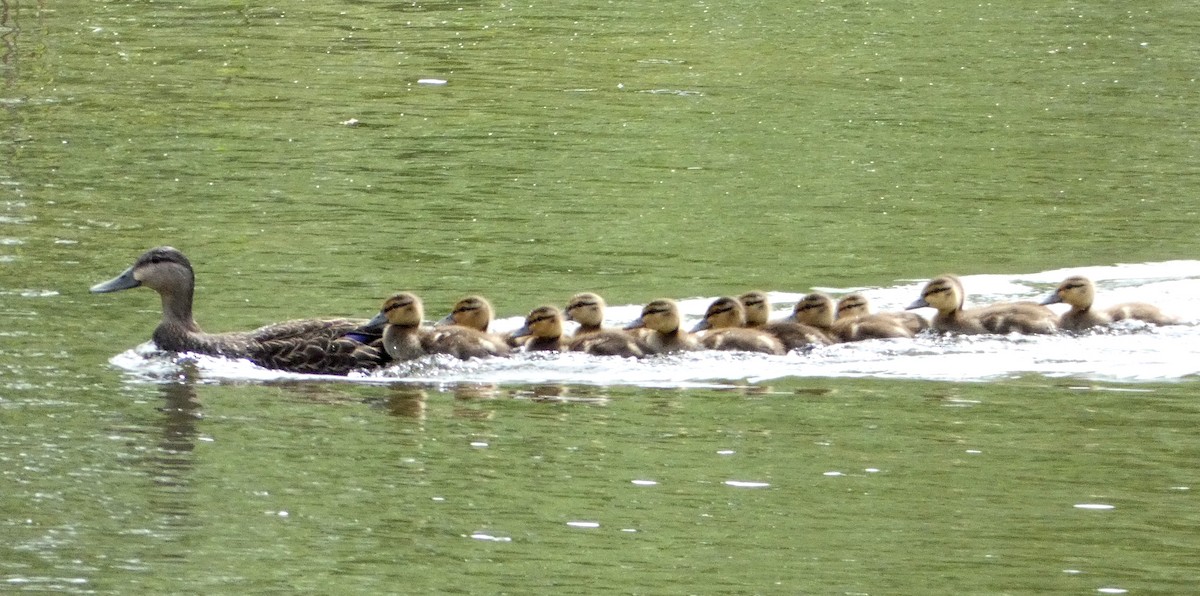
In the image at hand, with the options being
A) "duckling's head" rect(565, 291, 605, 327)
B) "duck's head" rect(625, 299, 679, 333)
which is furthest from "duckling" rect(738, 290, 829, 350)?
"duckling's head" rect(565, 291, 605, 327)

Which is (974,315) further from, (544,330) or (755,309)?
(544,330)

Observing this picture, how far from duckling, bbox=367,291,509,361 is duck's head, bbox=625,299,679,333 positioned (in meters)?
0.68

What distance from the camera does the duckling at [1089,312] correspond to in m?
9.61

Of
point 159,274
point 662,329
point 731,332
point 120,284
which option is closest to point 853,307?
point 731,332

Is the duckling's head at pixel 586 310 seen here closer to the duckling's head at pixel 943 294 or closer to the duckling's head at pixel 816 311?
the duckling's head at pixel 816 311

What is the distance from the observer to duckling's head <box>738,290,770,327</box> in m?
9.55

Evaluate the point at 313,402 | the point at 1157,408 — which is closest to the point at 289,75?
the point at 313,402

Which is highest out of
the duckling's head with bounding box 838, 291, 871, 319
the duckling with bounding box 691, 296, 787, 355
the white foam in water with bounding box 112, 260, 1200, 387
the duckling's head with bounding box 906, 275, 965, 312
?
the duckling's head with bounding box 906, 275, 965, 312

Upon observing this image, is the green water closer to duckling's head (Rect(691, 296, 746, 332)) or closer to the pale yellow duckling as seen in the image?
the pale yellow duckling

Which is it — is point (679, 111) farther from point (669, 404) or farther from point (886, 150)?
point (669, 404)

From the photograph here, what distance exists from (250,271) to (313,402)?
7.95ft

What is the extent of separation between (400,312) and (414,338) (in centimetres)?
13

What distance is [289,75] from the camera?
1738cm

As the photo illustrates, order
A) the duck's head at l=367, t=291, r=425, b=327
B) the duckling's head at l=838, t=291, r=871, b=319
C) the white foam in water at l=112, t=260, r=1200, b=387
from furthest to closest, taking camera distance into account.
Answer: the duckling's head at l=838, t=291, r=871, b=319, the duck's head at l=367, t=291, r=425, b=327, the white foam in water at l=112, t=260, r=1200, b=387
